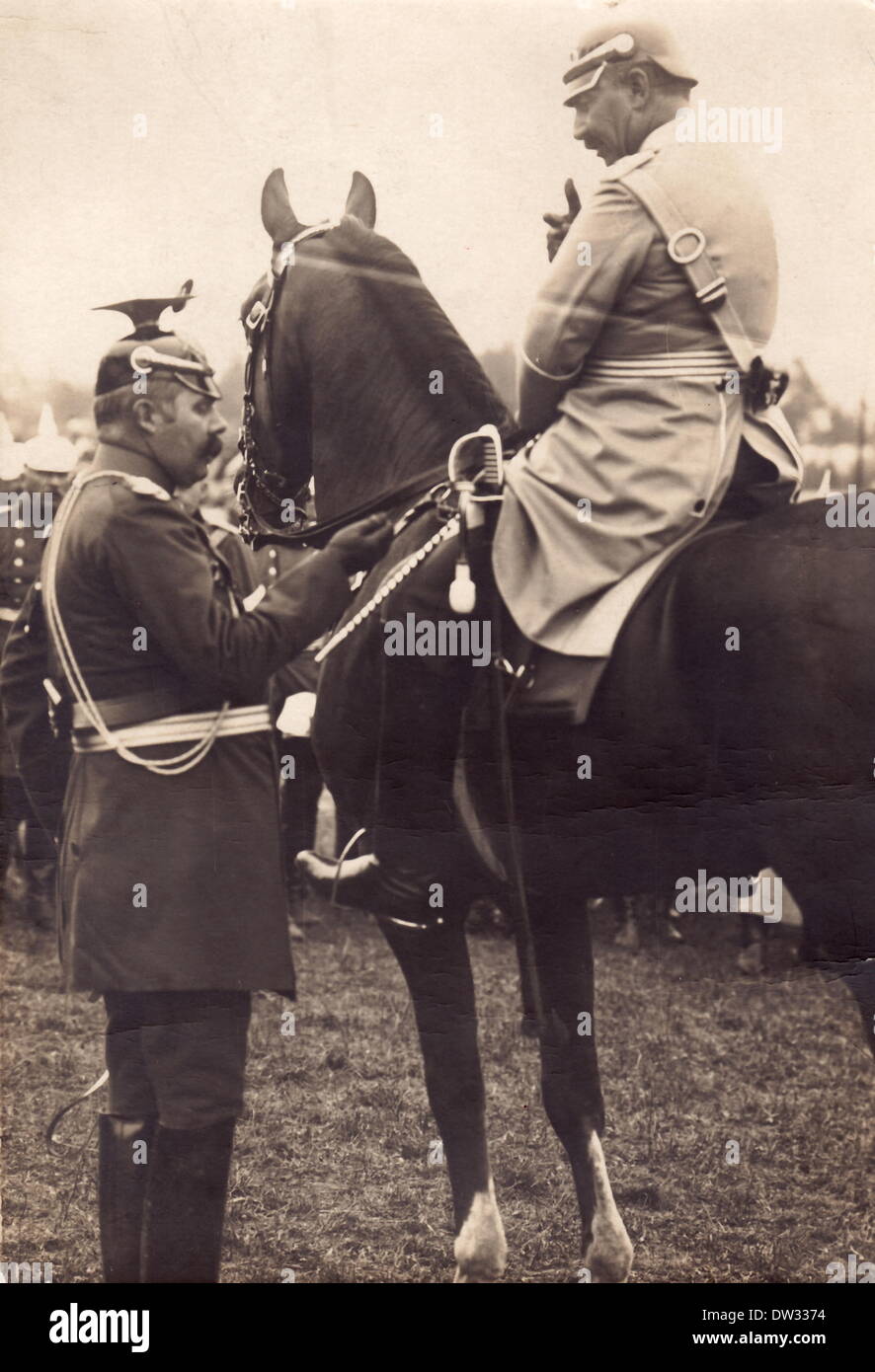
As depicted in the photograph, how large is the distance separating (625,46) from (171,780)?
261 cm

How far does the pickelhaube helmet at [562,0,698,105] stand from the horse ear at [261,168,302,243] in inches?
36.4

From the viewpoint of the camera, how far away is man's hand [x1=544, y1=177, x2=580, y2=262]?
15.1 ft

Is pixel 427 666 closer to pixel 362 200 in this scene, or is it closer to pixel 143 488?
pixel 143 488

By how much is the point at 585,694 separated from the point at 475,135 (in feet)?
5.93

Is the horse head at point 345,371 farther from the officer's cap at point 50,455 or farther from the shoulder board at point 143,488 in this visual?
the officer's cap at point 50,455

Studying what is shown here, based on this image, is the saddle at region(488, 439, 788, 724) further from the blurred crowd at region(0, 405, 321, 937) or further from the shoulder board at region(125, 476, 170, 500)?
the shoulder board at region(125, 476, 170, 500)

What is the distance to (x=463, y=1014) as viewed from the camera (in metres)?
4.67

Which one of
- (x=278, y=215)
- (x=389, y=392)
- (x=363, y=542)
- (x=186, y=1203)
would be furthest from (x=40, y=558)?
(x=186, y=1203)

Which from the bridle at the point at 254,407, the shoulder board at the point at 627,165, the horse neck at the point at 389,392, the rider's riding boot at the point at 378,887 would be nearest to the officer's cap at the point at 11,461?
the bridle at the point at 254,407

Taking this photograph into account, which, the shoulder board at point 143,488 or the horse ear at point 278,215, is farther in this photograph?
the horse ear at point 278,215

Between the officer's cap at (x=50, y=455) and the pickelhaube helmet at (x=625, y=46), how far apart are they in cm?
188

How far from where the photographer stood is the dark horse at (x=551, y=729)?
14.0 ft

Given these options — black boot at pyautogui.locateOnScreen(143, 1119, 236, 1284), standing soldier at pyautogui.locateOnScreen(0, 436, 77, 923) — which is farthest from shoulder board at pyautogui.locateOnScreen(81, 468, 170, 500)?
black boot at pyautogui.locateOnScreen(143, 1119, 236, 1284)
